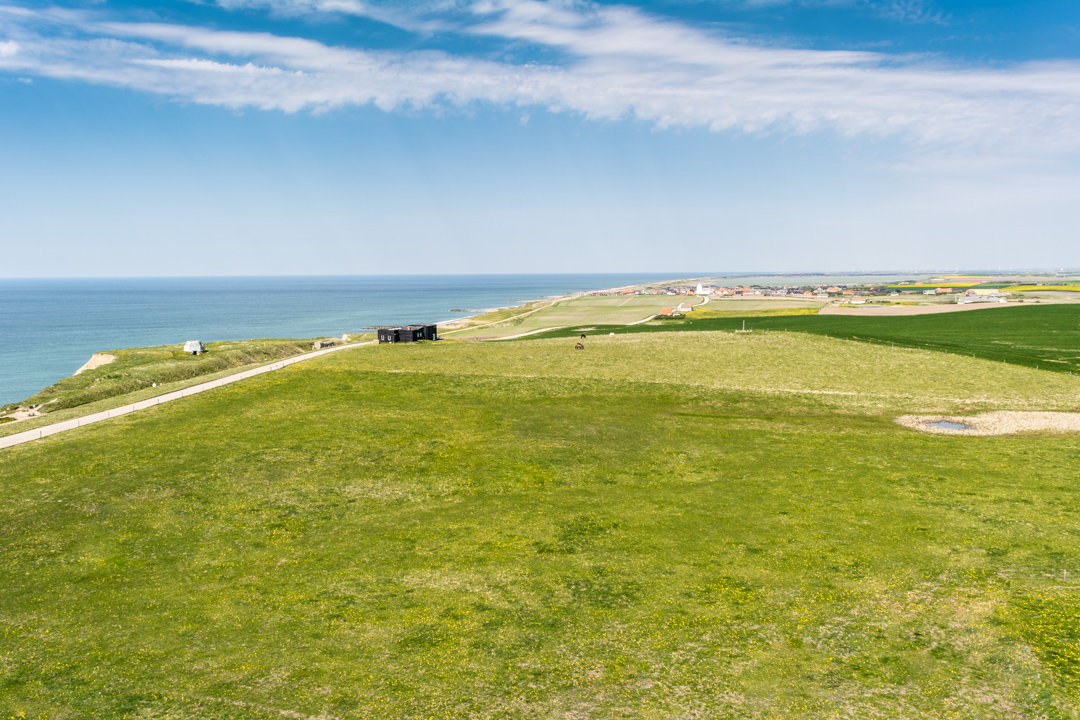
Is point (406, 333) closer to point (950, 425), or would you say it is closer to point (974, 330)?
point (950, 425)

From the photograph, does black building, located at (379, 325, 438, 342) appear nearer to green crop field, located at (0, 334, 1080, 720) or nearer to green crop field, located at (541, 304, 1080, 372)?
green crop field, located at (541, 304, 1080, 372)

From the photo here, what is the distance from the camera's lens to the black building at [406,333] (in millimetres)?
70812

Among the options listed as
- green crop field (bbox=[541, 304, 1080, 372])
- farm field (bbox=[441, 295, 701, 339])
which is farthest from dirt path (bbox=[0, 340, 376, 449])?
farm field (bbox=[441, 295, 701, 339])

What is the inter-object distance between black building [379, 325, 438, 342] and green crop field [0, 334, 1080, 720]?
105ft

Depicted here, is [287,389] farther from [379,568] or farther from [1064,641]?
[1064,641]

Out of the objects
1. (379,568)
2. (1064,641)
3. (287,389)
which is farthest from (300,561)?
(287,389)

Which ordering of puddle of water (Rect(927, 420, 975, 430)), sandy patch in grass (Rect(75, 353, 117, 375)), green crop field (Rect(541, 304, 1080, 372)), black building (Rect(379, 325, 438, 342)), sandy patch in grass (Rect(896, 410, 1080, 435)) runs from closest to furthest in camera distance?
1. sandy patch in grass (Rect(896, 410, 1080, 435))
2. puddle of water (Rect(927, 420, 975, 430))
3. green crop field (Rect(541, 304, 1080, 372))
4. black building (Rect(379, 325, 438, 342))
5. sandy patch in grass (Rect(75, 353, 117, 375))

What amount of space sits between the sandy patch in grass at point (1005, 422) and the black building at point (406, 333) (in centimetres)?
5395

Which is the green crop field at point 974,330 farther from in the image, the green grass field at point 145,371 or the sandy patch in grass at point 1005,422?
the green grass field at point 145,371

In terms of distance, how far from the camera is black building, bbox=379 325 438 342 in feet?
232

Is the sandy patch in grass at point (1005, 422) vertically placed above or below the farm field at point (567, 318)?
below

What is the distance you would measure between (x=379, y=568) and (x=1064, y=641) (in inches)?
805

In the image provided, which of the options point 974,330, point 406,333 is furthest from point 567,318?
point 974,330

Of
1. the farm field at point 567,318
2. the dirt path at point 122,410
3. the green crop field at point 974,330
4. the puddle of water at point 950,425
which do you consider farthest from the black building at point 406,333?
the puddle of water at point 950,425
